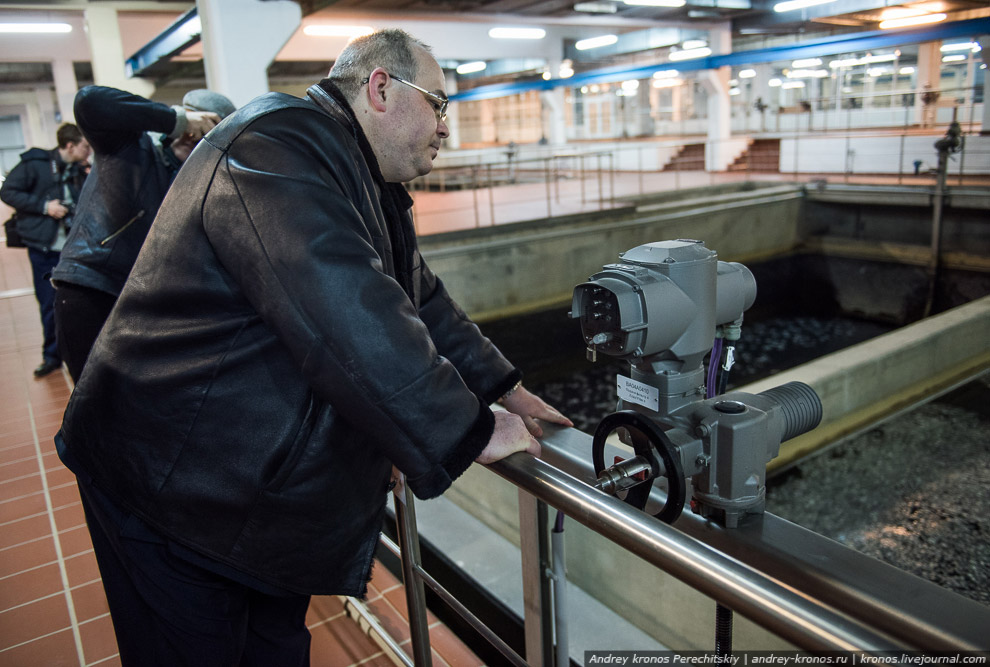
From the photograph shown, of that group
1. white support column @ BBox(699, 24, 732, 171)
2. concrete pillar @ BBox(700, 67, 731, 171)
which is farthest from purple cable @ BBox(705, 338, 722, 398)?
concrete pillar @ BBox(700, 67, 731, 171)

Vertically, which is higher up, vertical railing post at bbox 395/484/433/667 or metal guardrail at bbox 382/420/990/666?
metal guardrail at bbox 382/420/990/666

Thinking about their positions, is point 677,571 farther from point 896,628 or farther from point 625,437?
point 625,437

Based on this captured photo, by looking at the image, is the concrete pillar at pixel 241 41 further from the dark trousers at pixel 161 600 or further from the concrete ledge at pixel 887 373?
the dark trousers at pixel 161 600

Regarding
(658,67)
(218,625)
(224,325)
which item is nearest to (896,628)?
(224,325)

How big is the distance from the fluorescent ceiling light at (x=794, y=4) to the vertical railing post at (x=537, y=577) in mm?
13744

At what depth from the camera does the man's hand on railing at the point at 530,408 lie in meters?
1.27

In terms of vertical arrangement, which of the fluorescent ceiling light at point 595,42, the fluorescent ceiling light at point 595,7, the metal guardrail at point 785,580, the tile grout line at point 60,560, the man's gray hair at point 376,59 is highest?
the fluorescent ceiling light at point 595,7

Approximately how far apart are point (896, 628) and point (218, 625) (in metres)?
0.96

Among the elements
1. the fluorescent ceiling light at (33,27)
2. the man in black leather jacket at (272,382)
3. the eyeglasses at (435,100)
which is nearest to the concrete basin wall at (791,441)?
the man in black leather jacket at (272,382)

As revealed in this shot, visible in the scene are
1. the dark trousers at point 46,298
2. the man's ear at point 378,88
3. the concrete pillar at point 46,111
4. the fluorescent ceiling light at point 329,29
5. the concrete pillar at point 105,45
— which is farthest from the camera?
the concrete pillar at point 46,111

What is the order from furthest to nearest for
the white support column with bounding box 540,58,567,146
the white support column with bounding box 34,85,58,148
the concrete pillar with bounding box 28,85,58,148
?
1. the white support column with bounding box 34,85,58,148
2. the concrete pillar with bounding box 28,85,58,148
3. the white support column with bounding box 540,58,567,146

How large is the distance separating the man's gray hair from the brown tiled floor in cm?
137

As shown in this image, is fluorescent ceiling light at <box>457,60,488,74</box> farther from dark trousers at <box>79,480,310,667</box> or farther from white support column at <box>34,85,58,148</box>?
dark trousers at <box>79,480,310,667</box>

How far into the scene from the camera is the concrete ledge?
4242mm
